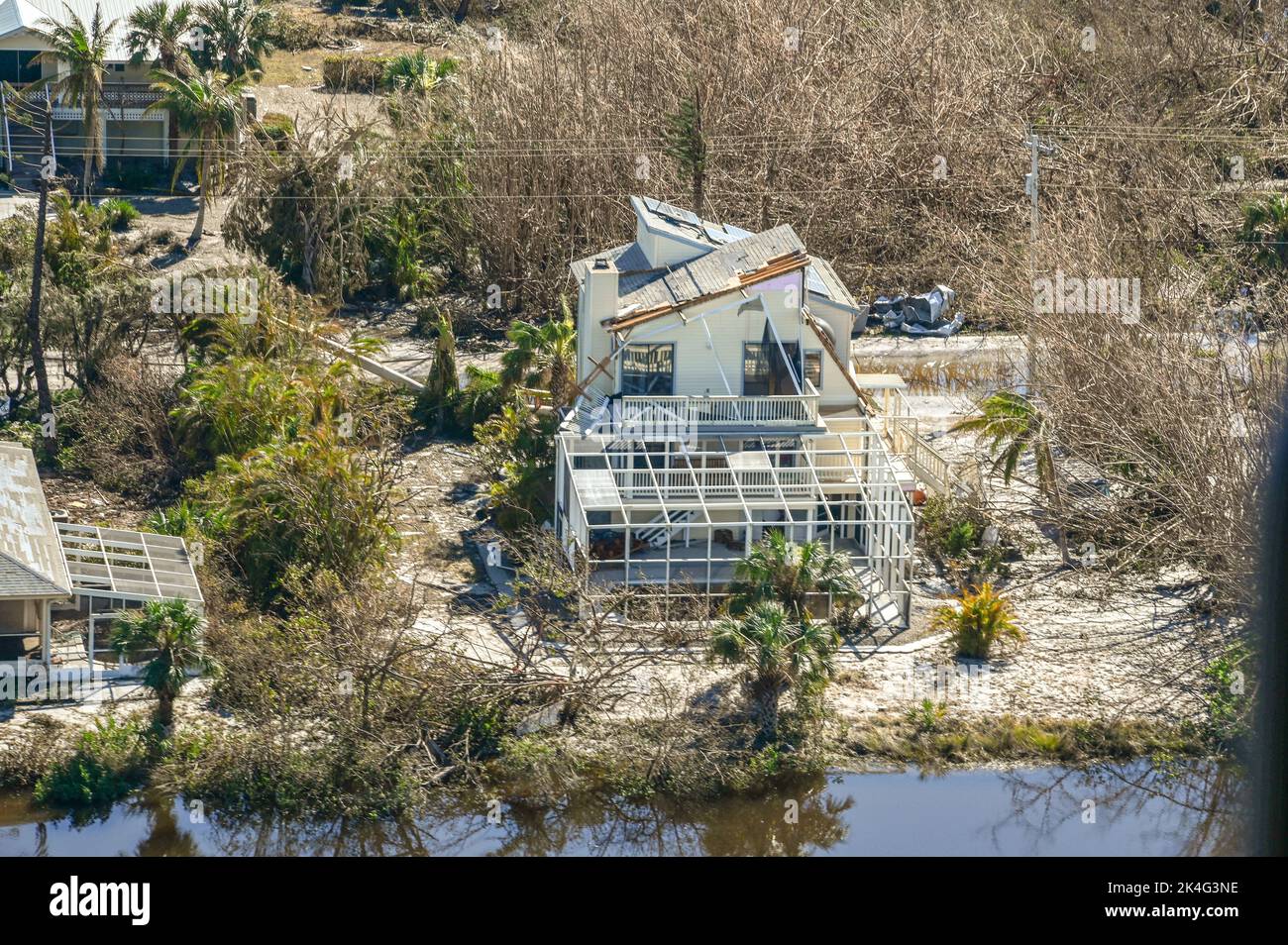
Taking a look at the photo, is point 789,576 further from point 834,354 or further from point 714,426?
point 834,354

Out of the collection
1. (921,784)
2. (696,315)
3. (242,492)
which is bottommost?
(921,784)

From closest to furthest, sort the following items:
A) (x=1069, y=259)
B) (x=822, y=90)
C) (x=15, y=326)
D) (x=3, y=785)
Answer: (x=3, y=785), (x=1069, y=259), (x=15, y=326), (x=822, y=90)

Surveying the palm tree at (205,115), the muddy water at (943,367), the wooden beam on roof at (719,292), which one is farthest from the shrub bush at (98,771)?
the palm tree at (205,115)

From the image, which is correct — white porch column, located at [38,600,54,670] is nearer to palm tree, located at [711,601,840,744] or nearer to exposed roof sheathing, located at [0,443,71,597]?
exposed roof sheathing, located at [0,443,71,597]

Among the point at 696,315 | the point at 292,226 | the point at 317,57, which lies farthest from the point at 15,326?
the point at 317,57

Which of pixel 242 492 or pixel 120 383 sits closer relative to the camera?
pixel 242 492

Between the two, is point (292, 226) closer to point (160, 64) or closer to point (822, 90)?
point (160, 64)

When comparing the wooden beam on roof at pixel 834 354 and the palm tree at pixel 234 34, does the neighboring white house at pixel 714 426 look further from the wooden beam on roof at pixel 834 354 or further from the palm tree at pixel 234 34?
the palm tree at pixel 234 34
